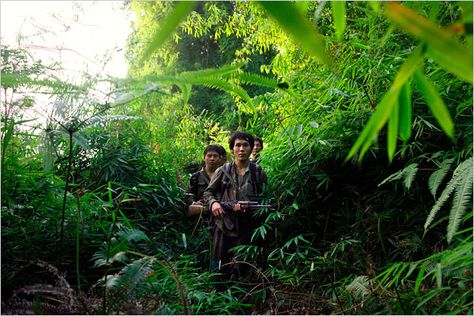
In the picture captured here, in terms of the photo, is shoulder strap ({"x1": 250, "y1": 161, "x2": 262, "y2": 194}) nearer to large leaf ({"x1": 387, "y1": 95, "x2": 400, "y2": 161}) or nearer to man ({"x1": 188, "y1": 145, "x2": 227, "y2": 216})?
man ({"x1": 188, "y1": 145, "x2": 227, "y2": 216})

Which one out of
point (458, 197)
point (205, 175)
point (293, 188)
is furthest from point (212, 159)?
point (458, 197)

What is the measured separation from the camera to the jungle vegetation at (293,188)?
120 centimetres

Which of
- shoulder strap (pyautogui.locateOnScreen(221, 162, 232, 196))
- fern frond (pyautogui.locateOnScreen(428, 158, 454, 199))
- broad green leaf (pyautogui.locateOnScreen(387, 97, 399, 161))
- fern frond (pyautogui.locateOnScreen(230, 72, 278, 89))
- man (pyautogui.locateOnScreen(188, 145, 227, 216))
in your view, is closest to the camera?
broad green leaf (pyautogui.locateOnScreen(387, 97, 399, 161))

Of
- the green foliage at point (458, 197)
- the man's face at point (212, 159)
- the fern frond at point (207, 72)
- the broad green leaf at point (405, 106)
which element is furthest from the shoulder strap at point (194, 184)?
the broad green leaf at point (405, 106)

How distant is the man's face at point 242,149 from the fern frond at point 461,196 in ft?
5.14

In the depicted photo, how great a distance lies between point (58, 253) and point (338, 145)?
4.70ft

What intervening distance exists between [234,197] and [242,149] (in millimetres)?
300

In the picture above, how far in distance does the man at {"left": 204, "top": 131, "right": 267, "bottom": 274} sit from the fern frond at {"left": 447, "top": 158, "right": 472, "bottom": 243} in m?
1.43

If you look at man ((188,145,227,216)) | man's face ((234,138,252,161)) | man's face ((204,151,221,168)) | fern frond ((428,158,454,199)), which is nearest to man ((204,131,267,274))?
man's face ((234,138,252,161))

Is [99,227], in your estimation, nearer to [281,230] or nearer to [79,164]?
[281,230]

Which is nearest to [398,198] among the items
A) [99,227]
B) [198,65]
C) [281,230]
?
[281,230]

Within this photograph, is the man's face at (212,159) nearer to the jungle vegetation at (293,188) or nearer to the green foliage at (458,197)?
the jungle vegetation at (293,188)

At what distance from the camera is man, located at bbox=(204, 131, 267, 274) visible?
9.04ft

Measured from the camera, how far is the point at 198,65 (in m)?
8.58
